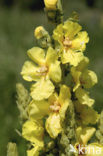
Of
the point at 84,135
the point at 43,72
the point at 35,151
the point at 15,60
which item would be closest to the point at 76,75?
the point at 43,72

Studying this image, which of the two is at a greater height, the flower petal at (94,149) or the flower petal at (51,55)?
the flower petal at (51,55)

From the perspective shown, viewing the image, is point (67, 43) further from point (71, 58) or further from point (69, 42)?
point (71, 58)

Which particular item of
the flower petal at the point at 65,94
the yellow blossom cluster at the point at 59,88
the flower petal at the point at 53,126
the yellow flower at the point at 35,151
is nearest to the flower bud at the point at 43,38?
the yellow blossom cluster at the point at 59,88

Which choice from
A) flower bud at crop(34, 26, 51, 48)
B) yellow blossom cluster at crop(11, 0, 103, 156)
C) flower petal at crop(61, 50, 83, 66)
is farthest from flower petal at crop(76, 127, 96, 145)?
flower bud at crop(34, 26, 51, 48)

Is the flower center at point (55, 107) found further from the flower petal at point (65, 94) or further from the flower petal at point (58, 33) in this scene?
the flower petal at point (58, 33)

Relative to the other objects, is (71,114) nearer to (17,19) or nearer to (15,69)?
(15,69)

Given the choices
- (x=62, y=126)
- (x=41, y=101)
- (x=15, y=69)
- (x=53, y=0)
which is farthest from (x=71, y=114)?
(x=15, y=69)
